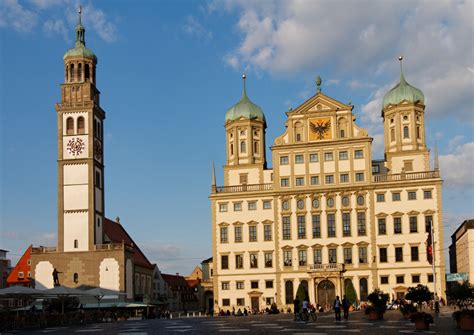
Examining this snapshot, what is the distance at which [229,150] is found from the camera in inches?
3452

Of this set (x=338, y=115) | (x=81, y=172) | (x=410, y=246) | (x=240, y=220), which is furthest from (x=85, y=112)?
(x=410, y=246)

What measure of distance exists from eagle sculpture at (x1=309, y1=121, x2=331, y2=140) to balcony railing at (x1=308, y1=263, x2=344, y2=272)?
→ 13.8 m

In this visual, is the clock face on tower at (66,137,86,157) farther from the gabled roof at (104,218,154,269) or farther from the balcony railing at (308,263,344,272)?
the balcony railing at (308,263,344,272)

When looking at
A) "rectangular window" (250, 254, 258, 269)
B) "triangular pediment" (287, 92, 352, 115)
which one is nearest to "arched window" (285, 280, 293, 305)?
"rectangular window" (250, 254, 258, 269)

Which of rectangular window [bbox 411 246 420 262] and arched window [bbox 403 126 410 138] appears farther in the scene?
arched window [bbox 403 126 410 138]

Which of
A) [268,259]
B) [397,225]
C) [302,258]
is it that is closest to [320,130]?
[397,225]

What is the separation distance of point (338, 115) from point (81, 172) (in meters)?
28.3

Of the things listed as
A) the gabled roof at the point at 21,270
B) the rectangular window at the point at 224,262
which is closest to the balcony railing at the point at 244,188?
the rectangular window at the point at 224,262

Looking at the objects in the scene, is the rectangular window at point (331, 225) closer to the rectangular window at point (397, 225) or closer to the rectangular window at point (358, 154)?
the rectangular window at point (397, 225)

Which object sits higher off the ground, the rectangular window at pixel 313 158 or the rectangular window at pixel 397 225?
the rectangular window at pixel 313 158

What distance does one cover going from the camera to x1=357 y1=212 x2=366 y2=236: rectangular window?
78000 mm

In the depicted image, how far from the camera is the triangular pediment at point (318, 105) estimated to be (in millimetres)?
80625

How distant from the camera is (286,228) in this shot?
8006cm

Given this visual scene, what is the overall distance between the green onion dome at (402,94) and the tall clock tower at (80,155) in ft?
107
